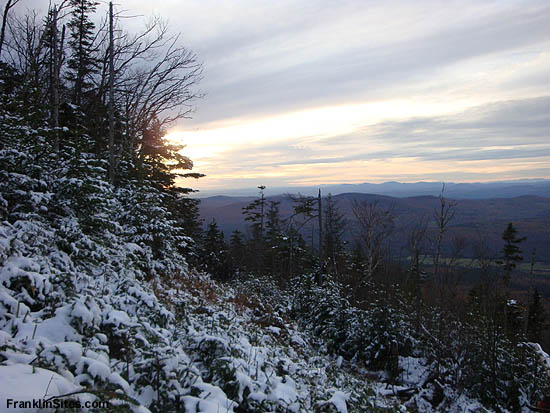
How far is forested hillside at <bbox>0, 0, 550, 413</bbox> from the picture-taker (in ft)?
10.5

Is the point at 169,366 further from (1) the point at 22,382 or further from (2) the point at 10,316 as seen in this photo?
(2) the point at 10,316

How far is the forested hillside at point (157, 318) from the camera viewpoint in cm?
320

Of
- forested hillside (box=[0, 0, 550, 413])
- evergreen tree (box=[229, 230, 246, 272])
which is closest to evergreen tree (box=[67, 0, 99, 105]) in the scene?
forested hillside (box=[0, 0, 550, 413])

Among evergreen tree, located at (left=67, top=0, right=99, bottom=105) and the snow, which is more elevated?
evergreen tree, located at (left=67, top=0, right=99, bottom=105)

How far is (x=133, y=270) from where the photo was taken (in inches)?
284

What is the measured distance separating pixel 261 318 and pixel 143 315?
5.66 meters

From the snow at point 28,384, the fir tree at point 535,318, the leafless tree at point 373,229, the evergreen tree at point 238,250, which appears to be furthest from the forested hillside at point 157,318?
the evergreen tree at point 238,250

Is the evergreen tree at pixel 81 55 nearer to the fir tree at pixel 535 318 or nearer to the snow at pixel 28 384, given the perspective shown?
the snow at pixel 28 384

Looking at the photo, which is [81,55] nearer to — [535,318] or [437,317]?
[437,317]

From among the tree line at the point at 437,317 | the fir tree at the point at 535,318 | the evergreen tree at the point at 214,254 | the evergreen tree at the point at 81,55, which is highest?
the evergreen tree at the point at 81,55

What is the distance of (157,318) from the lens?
481 cm

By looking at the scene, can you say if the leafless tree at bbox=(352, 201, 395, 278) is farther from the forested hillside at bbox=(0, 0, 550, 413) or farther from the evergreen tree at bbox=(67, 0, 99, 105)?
the evergreen tree at bbox=(67, 0, 99, 105)

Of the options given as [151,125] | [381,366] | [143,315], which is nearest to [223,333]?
[143,315]

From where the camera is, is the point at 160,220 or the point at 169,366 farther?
the point at 160,220
